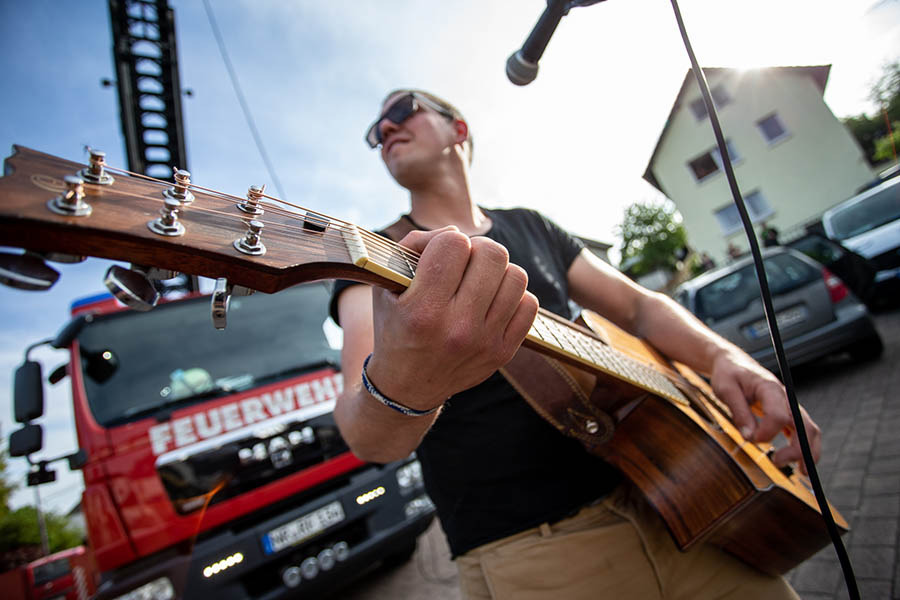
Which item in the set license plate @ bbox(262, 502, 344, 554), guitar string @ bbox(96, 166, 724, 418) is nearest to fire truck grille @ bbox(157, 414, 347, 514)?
license plate @ bbox(262, 502, 344, 554)

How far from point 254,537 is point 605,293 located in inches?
101

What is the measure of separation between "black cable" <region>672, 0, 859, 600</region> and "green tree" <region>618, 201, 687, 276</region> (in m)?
33.8

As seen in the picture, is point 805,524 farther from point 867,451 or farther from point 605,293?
point 867,451

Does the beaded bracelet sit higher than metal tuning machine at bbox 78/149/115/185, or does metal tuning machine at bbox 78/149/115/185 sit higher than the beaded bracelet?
metal tuning machine at bbox 78/149/115/185

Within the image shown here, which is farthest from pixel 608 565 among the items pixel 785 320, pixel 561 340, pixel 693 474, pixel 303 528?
pixel 785 320

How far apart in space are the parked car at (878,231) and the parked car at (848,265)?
17cm

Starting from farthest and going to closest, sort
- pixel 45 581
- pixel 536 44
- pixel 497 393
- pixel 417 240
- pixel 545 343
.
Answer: pixel 45 581
pixel 497 393
pixel 536 44
pixel 545 343
pixel 417 240

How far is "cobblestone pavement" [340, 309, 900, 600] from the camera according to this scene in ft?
7.30

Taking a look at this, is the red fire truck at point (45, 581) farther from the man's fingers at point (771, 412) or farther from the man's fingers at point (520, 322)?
the man's fingers at point (771, 412)

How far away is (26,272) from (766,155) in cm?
2436

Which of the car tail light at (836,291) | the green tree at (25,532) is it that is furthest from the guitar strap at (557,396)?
the green tree at (25,532)

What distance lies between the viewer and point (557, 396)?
131cm

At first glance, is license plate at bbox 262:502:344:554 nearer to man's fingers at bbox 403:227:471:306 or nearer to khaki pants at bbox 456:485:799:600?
khaki pants at bbox 456:485:799:600

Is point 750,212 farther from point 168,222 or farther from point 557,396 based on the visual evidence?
point 168,222
